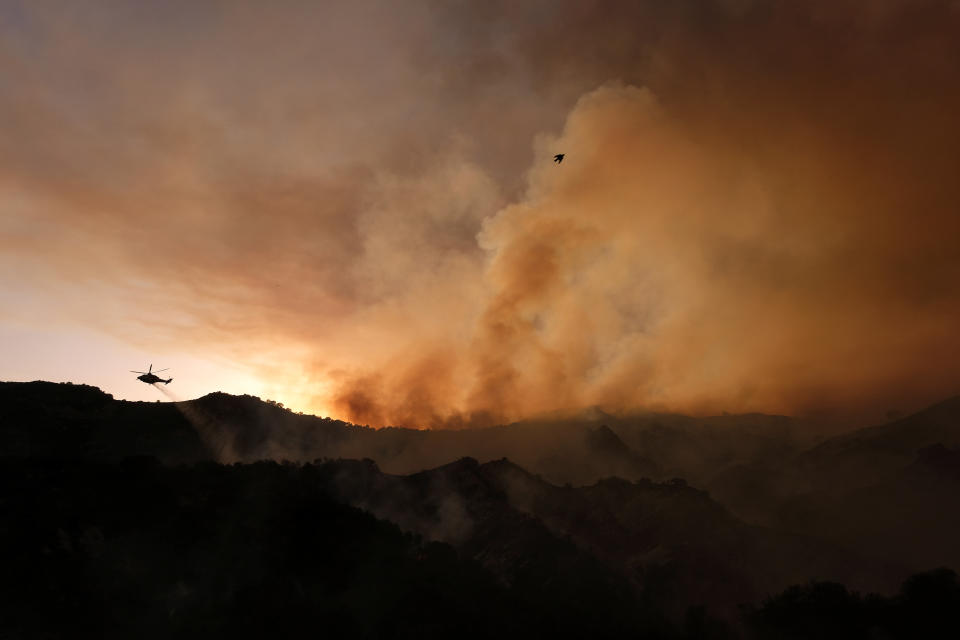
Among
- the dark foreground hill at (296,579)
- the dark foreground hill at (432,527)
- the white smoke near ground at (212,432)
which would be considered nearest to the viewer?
the dark foreground hill at (296,579)

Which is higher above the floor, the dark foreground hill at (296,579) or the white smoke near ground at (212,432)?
the white smoke near ground at (212,432)

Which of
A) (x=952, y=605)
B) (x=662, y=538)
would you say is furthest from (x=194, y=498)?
(x=952, y=605)

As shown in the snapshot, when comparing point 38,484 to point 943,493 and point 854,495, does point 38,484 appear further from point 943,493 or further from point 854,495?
point 943,493

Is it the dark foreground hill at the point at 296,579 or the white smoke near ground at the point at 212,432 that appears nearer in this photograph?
the dark foreground hill at the point at 296,579

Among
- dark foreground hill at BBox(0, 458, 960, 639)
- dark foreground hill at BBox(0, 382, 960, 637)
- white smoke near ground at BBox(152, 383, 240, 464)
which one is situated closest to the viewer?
dark foreground hill at BBox(0, 458, 960, 639)

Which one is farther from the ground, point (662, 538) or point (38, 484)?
point (38, 484)

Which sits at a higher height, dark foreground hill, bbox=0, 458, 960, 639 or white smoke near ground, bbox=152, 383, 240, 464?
white smoke near ground, bbox=152, 383, 240, 464

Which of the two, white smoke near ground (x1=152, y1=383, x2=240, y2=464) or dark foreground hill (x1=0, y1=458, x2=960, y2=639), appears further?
white smoke near ground (x1=152, y1=383, x2=240, y2=464)

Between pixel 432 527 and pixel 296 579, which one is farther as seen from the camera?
pixel 432 527

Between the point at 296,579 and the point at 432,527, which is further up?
the point at 432,527

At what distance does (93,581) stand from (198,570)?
15277 mm

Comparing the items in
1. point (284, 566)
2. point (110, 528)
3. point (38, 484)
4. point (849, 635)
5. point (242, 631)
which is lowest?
point (849, 635)

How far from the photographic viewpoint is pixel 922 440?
19100 cm

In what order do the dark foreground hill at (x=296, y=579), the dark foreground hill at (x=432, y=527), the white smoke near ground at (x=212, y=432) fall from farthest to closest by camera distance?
the white smoke near ground at (x=212, y=432), the dark foreground hill at (x=432, y=527), the dark foreground hill at (x=296, y=579)
